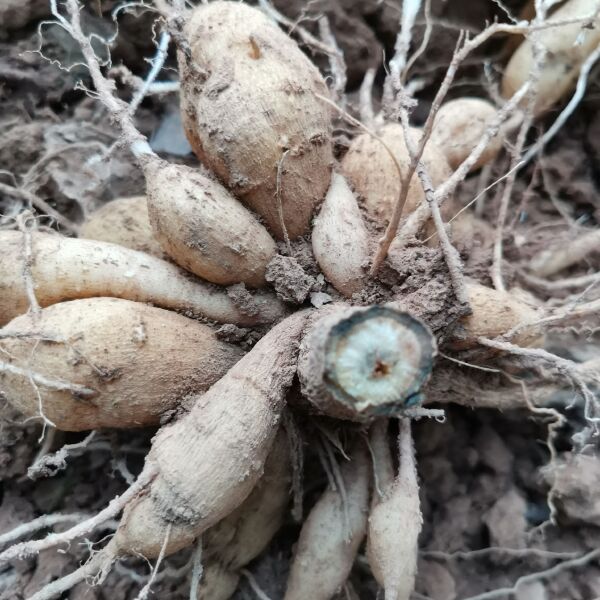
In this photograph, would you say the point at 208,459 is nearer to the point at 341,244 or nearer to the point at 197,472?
the point at 197,472

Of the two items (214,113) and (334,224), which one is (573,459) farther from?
(214,113)

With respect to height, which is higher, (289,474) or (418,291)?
(418,291)

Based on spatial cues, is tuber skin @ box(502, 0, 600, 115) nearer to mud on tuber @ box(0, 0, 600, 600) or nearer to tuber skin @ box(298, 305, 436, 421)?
mud on tuber @ box(0, 0, 600, 600)

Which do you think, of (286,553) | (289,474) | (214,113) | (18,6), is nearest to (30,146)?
(18,6)

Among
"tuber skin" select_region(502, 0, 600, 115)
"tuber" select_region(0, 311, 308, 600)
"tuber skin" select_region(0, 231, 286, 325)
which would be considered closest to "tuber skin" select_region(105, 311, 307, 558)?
"tuber" select_region(0, 311, 308, 600)

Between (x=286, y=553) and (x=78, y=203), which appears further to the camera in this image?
(x=78, y=203)

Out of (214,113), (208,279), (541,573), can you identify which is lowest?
→ (541,573)
